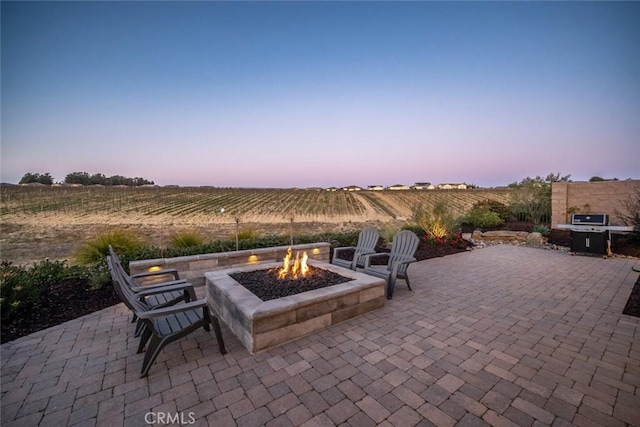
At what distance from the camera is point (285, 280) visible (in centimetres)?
383

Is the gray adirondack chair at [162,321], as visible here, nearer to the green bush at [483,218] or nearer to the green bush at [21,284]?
the green bush at [21,284]

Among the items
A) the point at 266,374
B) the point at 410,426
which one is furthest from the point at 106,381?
the point at 410,426

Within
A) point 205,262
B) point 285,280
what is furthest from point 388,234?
point 205,262

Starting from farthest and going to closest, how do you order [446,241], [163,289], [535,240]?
[535,240] → [446,241] → [163,289]

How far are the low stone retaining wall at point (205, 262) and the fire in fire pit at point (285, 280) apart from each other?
46.2 inches

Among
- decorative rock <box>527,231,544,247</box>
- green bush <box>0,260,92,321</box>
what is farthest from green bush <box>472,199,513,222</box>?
green bush <box>0,260,92,321</box>

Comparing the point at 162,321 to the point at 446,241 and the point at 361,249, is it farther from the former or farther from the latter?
the point at 446,241

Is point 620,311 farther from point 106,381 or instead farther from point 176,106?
point 176,106

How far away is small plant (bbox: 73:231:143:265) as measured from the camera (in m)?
5.09

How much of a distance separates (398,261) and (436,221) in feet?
15.5

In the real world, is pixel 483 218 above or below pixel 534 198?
below

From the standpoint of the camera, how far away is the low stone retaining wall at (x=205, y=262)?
4.53 meters

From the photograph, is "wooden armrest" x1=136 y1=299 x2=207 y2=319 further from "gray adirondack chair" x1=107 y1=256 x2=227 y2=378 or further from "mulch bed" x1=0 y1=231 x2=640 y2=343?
"mulch bed" x1=0 y1=231 x2=640 y2=343

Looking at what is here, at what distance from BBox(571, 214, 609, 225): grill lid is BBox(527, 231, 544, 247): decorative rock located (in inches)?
52.6
